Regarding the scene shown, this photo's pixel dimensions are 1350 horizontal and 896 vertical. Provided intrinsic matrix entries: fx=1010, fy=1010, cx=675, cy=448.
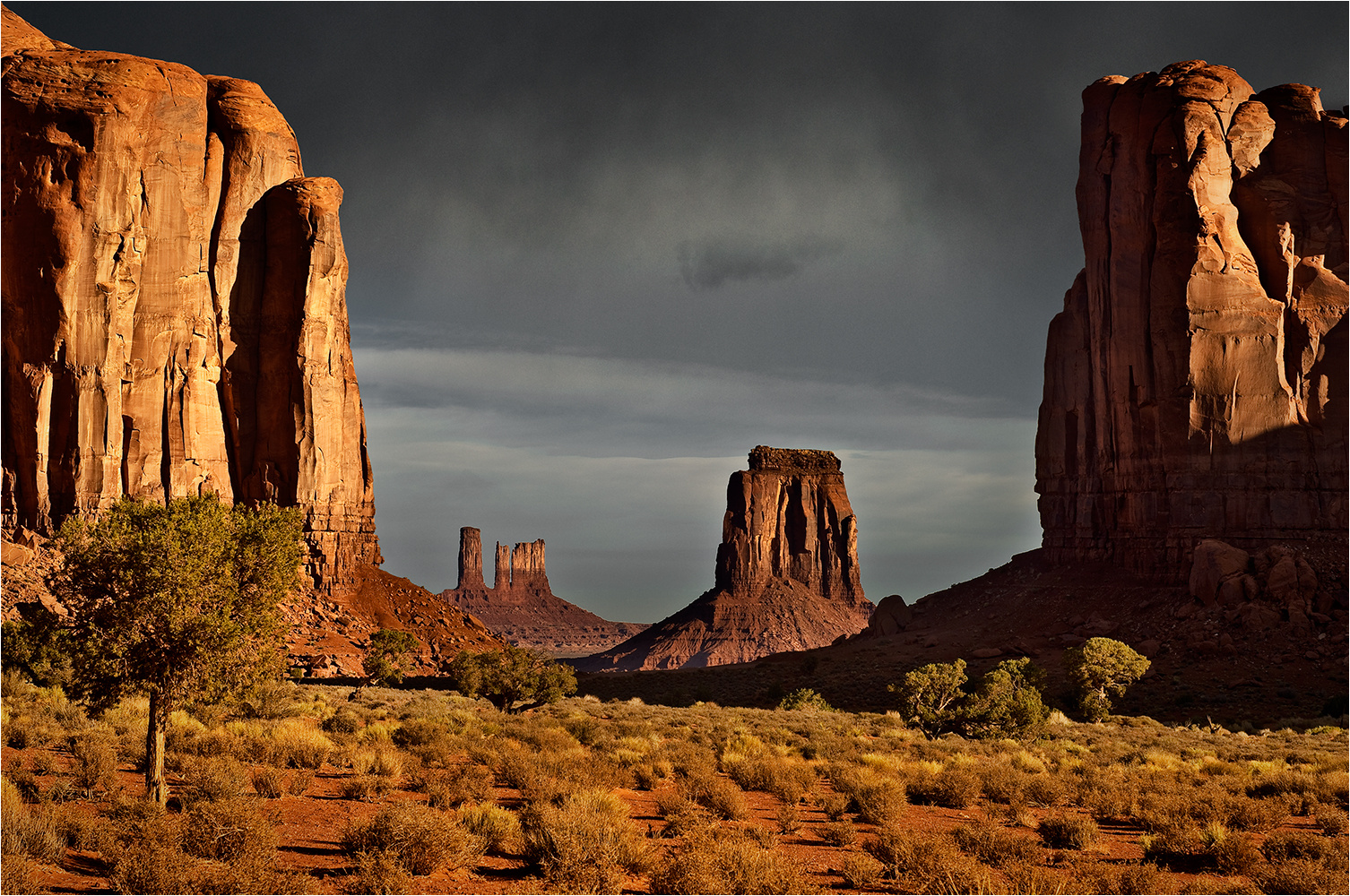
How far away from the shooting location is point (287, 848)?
42.3 feet

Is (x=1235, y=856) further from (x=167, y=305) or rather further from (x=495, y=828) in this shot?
(x=167, y=305)

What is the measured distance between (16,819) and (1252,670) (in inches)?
1781

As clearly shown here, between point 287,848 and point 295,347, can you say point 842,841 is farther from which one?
point 295,347

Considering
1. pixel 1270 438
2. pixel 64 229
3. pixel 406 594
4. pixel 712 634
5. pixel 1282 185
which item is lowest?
pixel 712 634

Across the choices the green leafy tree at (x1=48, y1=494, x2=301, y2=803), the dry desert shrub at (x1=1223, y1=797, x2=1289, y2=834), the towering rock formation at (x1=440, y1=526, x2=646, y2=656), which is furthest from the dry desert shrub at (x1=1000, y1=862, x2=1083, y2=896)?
the towering rock formation at (x1=440, y1=526, x2=646, y2=656)

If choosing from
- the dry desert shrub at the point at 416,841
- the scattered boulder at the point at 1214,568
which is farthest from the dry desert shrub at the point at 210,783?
the scattered boulder at the point at 1214,568

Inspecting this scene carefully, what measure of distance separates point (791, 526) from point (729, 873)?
117467mm

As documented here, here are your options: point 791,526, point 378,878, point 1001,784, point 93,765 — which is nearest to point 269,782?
point 93,765

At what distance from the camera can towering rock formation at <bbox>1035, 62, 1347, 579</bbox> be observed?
171 feet

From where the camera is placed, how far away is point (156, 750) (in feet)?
47.8

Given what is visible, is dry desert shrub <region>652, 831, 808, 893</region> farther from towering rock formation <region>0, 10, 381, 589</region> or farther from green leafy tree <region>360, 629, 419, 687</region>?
towering rock formation <region>0, 10, 381, 589</region>

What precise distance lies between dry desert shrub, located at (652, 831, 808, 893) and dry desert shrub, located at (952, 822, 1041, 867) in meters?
2.56

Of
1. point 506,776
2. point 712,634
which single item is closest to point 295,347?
point 506,776

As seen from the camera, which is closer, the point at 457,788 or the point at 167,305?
the point at 457,788
